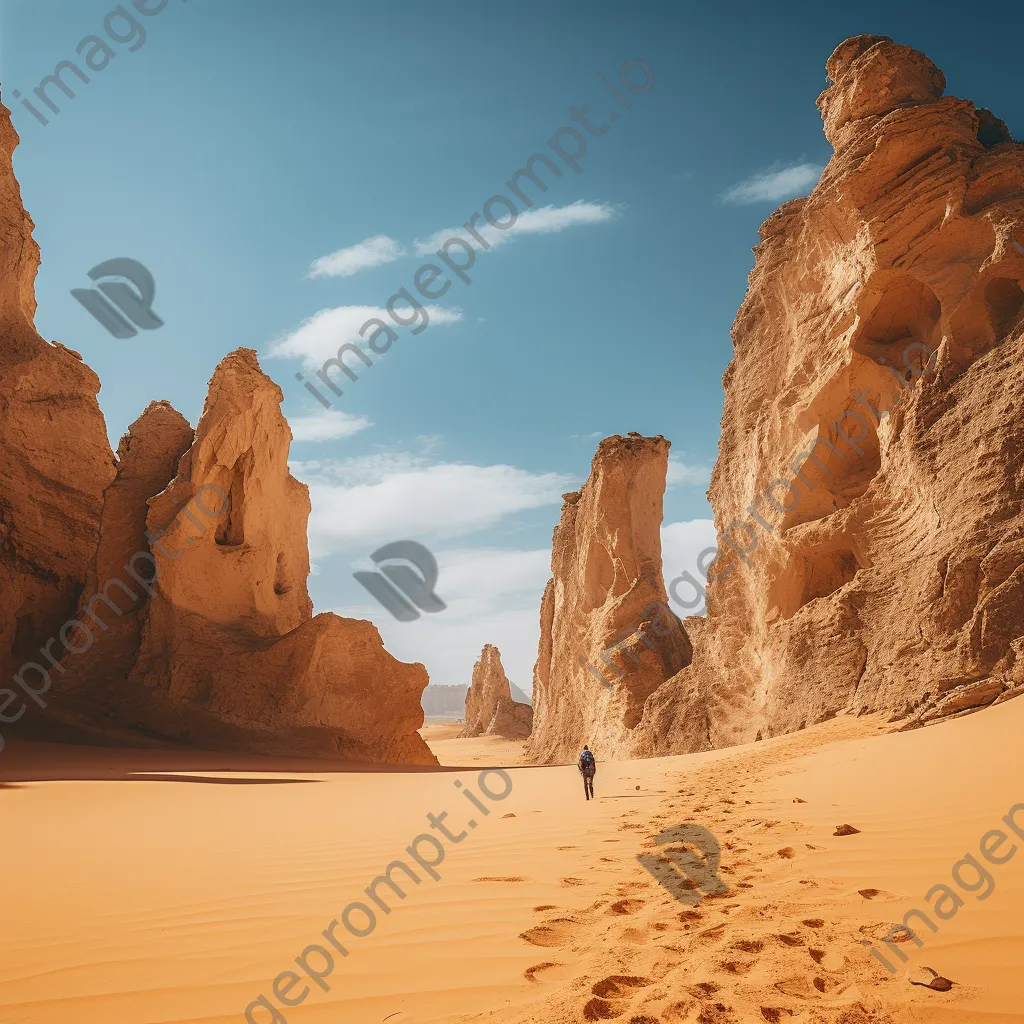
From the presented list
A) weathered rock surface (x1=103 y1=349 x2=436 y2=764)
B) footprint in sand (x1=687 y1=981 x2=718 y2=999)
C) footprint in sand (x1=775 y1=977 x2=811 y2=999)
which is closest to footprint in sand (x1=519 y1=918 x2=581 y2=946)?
footprint in sand (x1=687 y1=981 x2=718 y2=999)

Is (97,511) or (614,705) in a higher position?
(97,511)

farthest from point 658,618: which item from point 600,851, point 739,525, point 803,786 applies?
point 600,851

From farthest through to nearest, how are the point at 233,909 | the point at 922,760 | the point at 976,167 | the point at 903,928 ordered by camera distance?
the point at 976,167
the point at 922,760
the point at 233,909
the point at 903,928

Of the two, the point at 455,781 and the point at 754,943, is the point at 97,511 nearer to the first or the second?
the point at 455,781

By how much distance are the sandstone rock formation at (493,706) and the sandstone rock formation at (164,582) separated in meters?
33.8

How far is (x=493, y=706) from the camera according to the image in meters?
52.6

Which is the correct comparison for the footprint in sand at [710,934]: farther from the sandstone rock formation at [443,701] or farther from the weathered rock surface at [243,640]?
the sandstone rock formation at [443,701]

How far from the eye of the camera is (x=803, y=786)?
612 centimetres

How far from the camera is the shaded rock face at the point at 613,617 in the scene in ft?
80.7

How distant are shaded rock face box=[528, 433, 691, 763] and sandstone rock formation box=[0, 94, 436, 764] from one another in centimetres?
975

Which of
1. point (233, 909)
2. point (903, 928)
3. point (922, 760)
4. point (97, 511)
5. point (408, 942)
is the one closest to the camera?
point (903, 928)

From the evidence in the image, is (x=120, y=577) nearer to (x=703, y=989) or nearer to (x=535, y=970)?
(x=535, y=970)

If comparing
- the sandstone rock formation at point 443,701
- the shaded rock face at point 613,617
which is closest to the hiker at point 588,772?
the shaded rock face at point 613,617

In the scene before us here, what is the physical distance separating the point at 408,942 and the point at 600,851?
6.11 ft
